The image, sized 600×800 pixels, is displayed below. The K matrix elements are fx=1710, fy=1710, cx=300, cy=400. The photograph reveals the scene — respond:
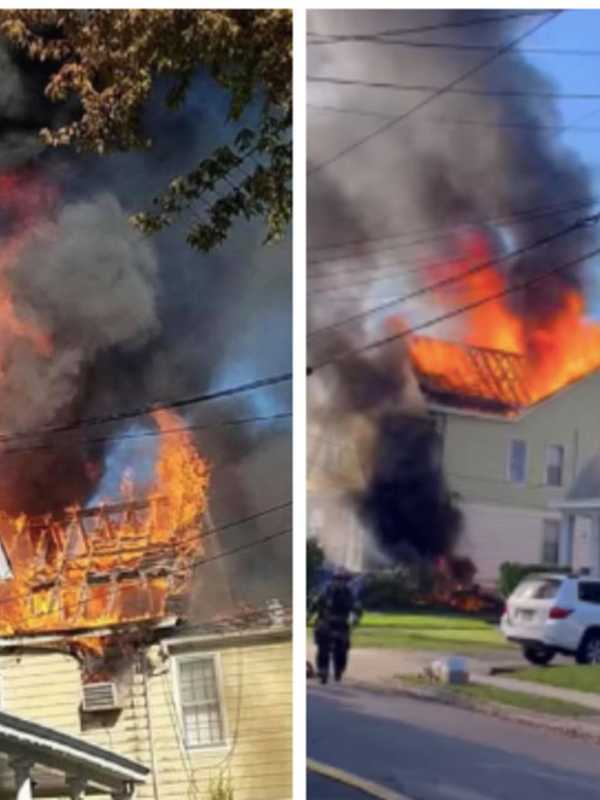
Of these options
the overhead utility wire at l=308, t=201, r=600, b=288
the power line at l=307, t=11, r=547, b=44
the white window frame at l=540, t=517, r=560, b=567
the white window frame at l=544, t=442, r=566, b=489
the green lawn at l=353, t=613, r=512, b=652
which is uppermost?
the power line at l=307, t=11, r=547, b=44

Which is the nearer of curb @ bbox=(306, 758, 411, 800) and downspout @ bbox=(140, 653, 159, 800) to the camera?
curb @ bbox=(306, 758, 411, 800)

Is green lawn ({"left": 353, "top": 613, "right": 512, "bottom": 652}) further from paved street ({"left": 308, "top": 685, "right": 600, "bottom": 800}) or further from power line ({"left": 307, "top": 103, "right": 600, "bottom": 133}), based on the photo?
power line ({"left": 307, "top": 103, "right": 600, "bottom": 133})

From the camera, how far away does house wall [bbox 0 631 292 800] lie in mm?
8008

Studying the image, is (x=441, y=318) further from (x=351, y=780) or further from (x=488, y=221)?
(x=351, y=780)

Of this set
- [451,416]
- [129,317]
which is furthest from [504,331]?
[129,317]

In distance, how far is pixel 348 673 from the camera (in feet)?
26.3

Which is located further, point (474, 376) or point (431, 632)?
point (474, 376)

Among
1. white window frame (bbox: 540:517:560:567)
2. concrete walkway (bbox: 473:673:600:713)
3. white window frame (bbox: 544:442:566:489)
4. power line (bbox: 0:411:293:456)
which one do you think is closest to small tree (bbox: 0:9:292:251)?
power line (bbox: 0:411:293:456)

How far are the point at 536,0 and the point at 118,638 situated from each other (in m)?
3.55

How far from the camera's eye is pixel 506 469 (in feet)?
26.5

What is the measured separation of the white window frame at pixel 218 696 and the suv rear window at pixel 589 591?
1723 millimetres

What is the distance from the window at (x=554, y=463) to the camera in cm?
804

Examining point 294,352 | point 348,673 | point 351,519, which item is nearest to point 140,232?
point 294,352

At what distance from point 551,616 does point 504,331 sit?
4.45ft
